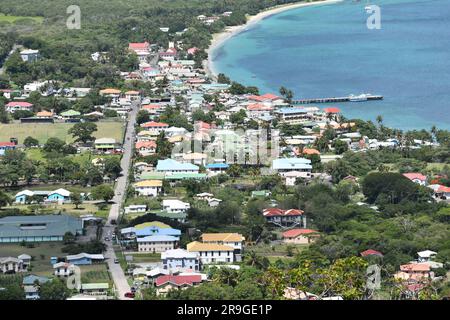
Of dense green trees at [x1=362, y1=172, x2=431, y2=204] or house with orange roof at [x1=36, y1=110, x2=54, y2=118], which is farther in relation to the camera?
house with orange roof at [x1=36, y1=110, x2=54, y2=118]

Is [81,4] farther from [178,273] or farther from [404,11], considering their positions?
[178,273]

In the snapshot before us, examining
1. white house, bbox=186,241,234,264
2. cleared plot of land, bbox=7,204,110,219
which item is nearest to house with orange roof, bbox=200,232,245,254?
white house, bbox=186,241,234,264

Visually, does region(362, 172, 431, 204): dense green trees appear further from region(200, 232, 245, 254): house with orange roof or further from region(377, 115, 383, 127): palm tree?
region(377, 115, 383, 127): palm tree

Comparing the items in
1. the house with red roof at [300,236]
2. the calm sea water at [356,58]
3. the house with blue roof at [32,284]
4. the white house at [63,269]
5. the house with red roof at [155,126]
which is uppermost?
the house with blue roof at [32,284]

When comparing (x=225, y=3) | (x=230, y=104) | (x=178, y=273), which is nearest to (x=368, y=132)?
(x=230, y=104)

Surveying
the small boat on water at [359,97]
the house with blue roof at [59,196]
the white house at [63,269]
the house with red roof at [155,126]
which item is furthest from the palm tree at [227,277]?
the small boat on water at [359,97]

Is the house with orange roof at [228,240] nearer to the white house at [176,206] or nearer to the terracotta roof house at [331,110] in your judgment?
the white house at [176,206]
